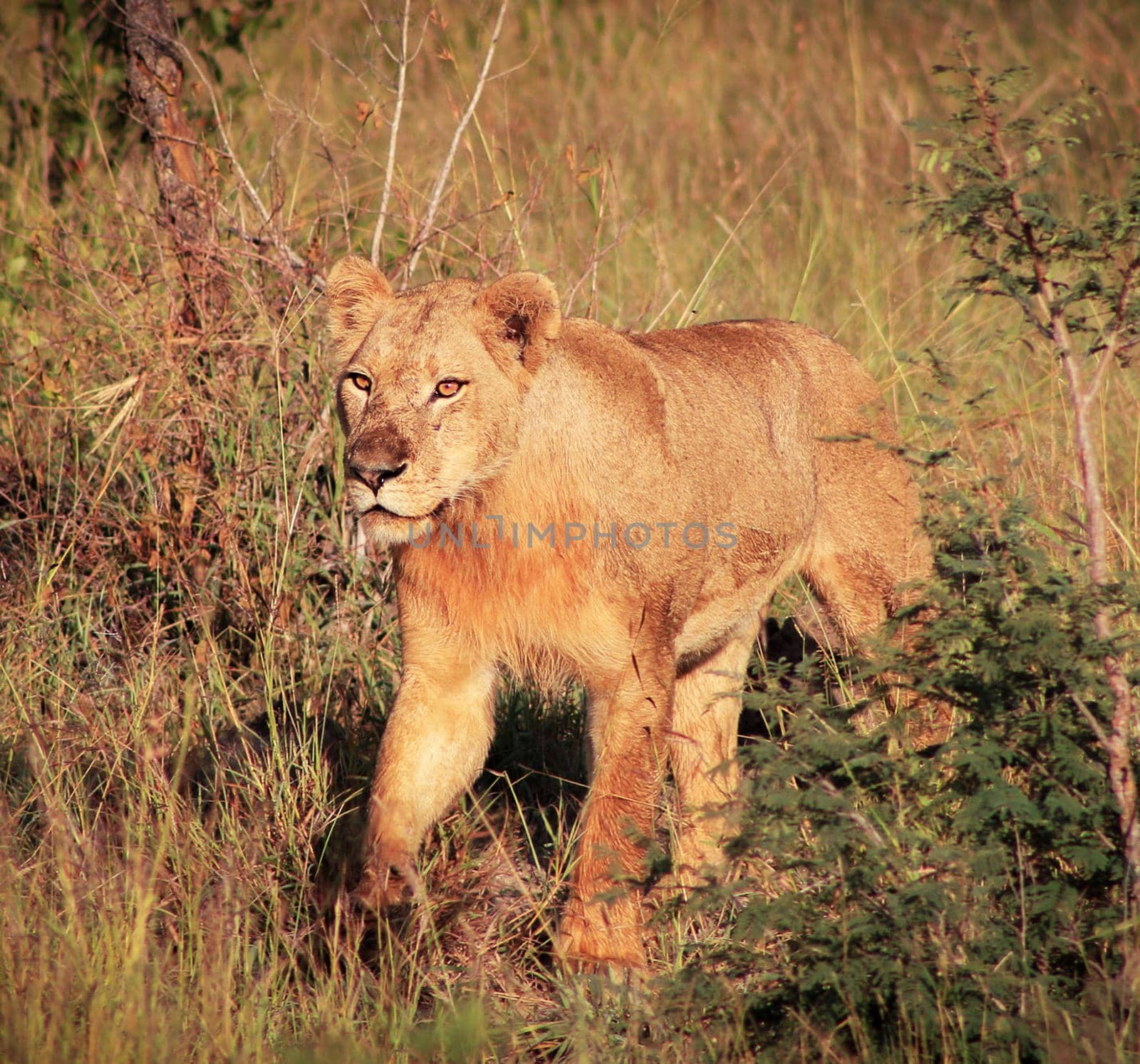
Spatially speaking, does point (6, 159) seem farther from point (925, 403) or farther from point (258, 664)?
point (925, 403)

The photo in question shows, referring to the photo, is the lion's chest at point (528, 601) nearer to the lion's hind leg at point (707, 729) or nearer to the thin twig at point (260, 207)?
the lion's hind leg at point (707, 729)

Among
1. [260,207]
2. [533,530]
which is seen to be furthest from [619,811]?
[260,207]

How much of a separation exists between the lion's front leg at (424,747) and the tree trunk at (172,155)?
2364 millimetres

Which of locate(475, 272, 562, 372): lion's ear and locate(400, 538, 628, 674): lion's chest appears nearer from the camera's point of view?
locate(475, 272, 562, 372): lion's ear

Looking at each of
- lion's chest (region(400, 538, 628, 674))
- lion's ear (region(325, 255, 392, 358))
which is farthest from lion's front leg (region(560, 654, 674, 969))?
lion's ear (region(325, 255, 392, 358))

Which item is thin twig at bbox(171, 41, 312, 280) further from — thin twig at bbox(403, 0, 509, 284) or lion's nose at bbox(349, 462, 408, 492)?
lion's nose at bbox(349, 462, 408, 492)

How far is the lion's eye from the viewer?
3.99 meters

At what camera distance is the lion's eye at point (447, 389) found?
3.99 m

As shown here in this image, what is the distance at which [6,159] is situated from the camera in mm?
8312

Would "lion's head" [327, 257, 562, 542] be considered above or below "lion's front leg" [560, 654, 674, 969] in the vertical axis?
above

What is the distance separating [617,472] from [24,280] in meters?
4.09

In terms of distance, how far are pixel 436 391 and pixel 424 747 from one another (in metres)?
1.09

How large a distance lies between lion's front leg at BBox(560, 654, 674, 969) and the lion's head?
798 mm

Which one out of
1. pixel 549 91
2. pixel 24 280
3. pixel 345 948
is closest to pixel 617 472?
pixel 345 948
